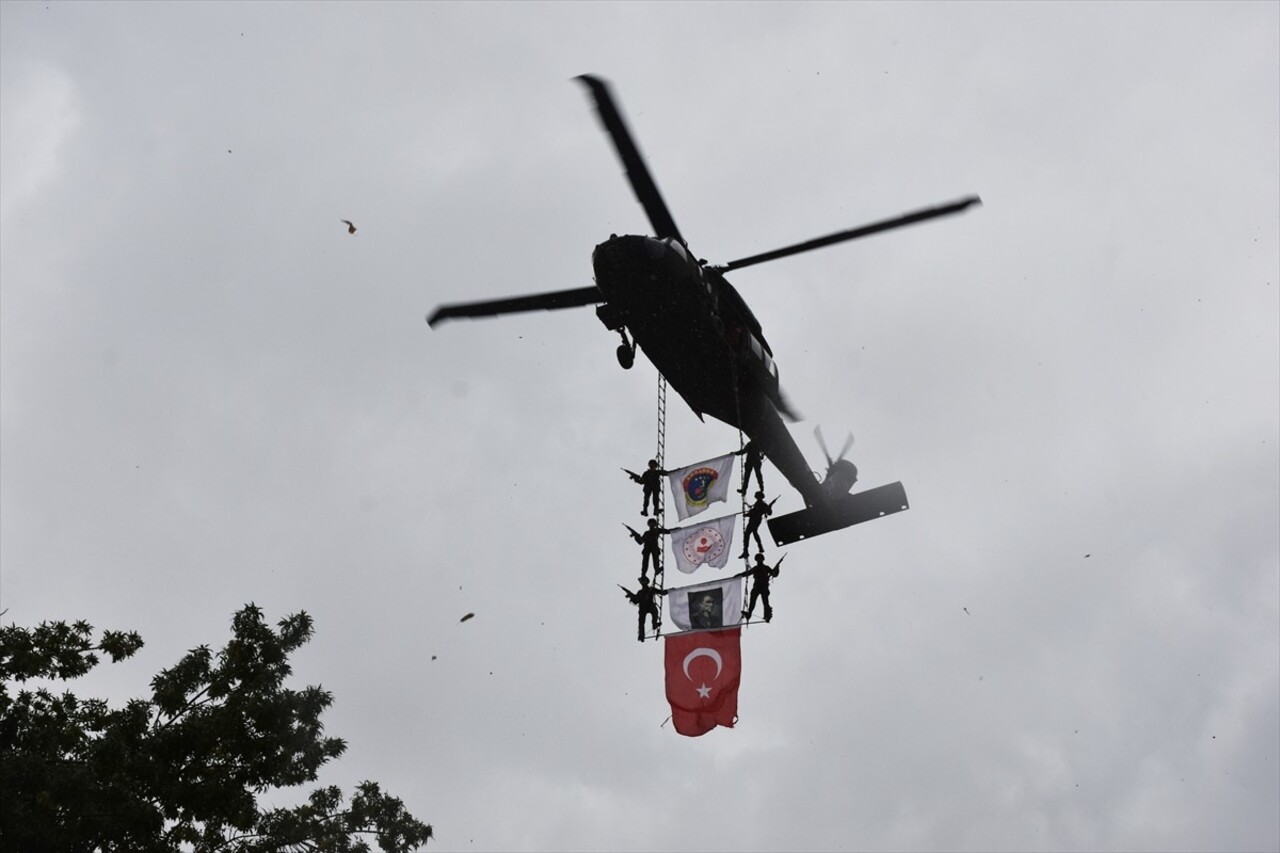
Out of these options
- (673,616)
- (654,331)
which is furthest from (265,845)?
(654,331)

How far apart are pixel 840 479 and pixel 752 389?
3.12 m

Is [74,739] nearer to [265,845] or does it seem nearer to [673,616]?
[265,845]

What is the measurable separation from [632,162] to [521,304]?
293 cm

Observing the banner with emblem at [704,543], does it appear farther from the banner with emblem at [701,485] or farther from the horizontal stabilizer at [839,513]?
the horizontal stabilizer at [839,513]

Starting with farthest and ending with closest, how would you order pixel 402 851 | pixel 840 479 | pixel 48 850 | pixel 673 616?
pixel 840 479, pixel 402 851, pixel 673 616, pixel 48 850

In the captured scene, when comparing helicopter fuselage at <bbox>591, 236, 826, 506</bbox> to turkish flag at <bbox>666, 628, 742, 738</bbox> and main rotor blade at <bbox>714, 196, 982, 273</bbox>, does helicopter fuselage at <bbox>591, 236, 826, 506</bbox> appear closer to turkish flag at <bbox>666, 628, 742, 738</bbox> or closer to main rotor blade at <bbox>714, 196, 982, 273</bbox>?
main rotor blade at <bbox>714, 196, 982, 273</bbox>

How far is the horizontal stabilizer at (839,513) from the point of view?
722 inches

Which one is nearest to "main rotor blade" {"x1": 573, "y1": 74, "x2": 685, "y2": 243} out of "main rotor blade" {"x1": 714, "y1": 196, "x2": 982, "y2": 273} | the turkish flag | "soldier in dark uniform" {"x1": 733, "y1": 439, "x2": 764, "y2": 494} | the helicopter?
the helicopter

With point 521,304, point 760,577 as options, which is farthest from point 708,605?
point 521,304

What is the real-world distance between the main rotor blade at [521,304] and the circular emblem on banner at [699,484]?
2849 mm

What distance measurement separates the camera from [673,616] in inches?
620

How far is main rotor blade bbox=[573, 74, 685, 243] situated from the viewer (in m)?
13.1

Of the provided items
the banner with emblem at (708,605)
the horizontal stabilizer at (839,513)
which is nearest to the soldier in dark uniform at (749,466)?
the banner with emblem at (708,605)

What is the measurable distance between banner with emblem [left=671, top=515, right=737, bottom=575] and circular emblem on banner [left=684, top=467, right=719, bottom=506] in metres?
0.45
